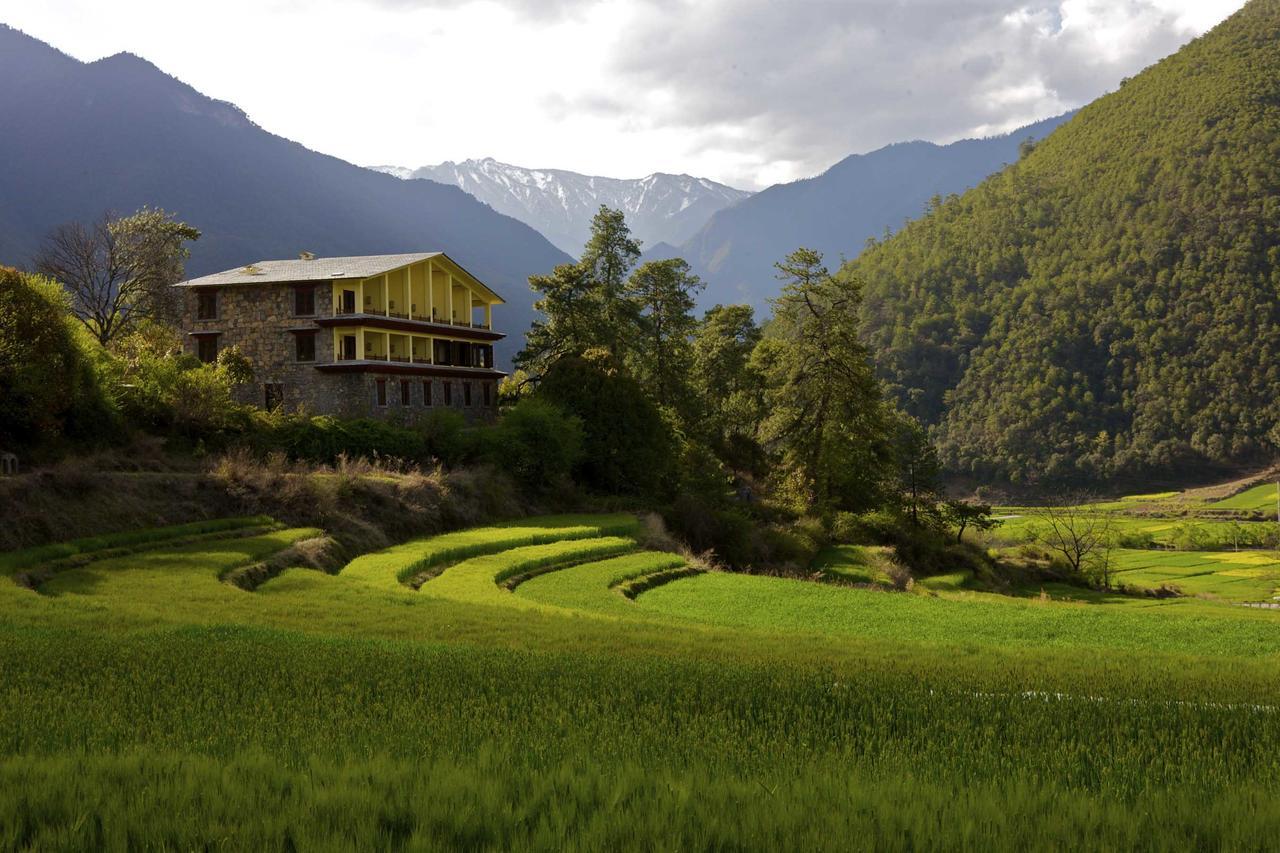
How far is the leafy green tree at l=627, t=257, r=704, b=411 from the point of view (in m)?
67.0

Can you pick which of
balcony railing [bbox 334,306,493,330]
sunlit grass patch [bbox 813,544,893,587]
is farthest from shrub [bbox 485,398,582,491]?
sunlit grass patch [bbox 813,544,893,587]

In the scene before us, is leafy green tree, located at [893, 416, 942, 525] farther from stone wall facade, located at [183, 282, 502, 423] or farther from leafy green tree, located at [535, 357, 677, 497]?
stone wall facade, located at [183, 282, 502, 423]

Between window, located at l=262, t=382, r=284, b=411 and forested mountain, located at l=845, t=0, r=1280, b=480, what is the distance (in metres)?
124

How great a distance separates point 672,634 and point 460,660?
554cm

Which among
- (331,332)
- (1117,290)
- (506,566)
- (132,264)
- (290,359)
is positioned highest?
(1117,290)

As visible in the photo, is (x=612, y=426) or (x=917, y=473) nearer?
(x=612, y=426)

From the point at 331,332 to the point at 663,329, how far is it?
87.7 ft

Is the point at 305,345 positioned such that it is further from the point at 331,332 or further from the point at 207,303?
the point at 207,303

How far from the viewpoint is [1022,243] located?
17988cm

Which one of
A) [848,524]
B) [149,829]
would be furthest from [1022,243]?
[149,829]

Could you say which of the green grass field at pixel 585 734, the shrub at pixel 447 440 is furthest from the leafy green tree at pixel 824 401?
the green grass field at pixel 585 734

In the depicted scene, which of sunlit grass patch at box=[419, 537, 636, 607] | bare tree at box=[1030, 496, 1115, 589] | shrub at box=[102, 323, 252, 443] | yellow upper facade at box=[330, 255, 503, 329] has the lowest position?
bare tree at box=[1030, 496, 1115, 589]

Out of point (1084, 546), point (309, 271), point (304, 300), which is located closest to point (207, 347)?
point (304, 300)

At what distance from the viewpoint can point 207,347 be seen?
5184 cm
